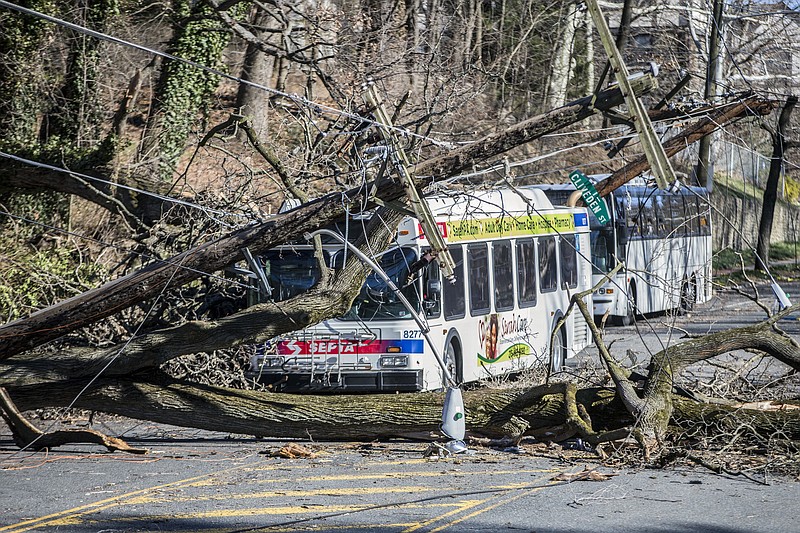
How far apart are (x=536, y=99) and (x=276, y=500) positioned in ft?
101

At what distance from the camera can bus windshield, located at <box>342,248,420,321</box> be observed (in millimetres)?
13695

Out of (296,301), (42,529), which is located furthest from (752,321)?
(42,529)

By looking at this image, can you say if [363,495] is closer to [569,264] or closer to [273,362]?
[273,362]

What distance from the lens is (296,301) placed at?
36.7ft

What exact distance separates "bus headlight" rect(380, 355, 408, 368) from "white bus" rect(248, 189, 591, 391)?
13 mm

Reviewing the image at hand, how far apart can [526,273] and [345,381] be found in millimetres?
5197

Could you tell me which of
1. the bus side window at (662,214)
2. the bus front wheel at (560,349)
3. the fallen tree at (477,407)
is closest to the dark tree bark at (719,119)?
the fallen tree at (477,407)

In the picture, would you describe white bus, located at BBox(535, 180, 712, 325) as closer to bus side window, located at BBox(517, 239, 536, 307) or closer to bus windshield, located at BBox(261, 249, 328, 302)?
bus side window, located at BBox(517, 239, 536, 307)

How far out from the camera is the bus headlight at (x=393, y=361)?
13625 millimetres

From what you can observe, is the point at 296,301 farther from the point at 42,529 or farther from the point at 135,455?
the point at 42,529

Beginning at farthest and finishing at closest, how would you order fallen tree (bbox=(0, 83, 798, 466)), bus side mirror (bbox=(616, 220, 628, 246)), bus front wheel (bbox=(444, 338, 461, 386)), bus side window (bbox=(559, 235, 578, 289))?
bus side mirror (bbox=(616, 220, 628, 246)), bus side window (bbox=(559, 235, 578, 289)), bus front wheel (bbox=(444, 338, 461, 386)), fallen tree (bbox=(0, 83, 798, 466))

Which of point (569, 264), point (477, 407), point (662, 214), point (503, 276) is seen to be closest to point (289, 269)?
point (477, 407)

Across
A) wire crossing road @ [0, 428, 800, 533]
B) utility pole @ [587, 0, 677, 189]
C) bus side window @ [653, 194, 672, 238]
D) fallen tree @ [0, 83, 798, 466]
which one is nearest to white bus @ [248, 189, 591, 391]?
fallen tree @ [0, 83, 798, 466]

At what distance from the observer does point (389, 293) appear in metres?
13.8
